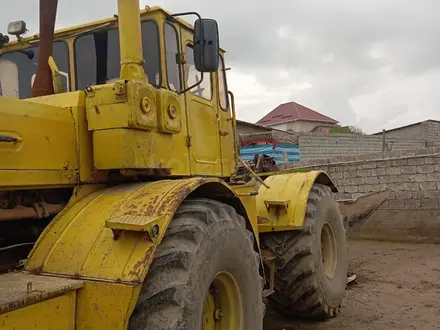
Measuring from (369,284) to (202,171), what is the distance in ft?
11.3

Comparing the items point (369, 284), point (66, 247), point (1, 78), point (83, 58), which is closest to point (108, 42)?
point (83, 58)

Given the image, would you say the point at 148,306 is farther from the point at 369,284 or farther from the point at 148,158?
the point at 369,284

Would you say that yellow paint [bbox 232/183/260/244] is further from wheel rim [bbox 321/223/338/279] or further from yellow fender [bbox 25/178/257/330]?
wheel rim [bbox 321/223/338/279]

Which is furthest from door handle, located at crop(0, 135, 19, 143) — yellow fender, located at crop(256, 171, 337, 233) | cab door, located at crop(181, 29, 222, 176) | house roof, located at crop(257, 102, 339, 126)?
house roof, located at crop(257, 102, 339, 126)

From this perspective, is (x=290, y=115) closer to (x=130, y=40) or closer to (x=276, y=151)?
(x=276, y=151)

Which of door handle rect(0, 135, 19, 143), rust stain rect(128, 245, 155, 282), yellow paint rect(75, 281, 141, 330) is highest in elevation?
door handle rect(0, 135, 19, 143)

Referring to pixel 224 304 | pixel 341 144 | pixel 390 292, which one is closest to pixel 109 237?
pixel 224 304

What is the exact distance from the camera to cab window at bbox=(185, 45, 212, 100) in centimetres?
389

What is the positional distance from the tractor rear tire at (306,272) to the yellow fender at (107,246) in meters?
2.12

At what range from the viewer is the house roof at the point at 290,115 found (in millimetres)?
45531

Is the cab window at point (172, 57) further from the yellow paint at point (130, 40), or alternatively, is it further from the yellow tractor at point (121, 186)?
the yellow paint at point (130, 40)

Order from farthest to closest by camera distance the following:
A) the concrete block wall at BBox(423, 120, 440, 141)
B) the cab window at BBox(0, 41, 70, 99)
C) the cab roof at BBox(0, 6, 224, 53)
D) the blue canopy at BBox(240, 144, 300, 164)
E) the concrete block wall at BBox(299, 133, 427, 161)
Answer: the concrete block wall at BBox(423, 120, 440, 141)
the concrete block wall at BBox(299, 133, 427, 161)
the blue canopy at BBox(240, 144, 300, 164)
the cab window at BBox(0, 41, 70, 99)
the cab roof at BBox(0, 6, 224, 53)

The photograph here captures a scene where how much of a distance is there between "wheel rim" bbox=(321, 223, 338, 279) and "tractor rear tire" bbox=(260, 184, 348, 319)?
0.13m

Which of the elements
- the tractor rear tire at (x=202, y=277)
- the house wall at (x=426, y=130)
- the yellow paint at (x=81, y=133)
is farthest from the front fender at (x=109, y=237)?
the house wall at (x=426, y=130)
